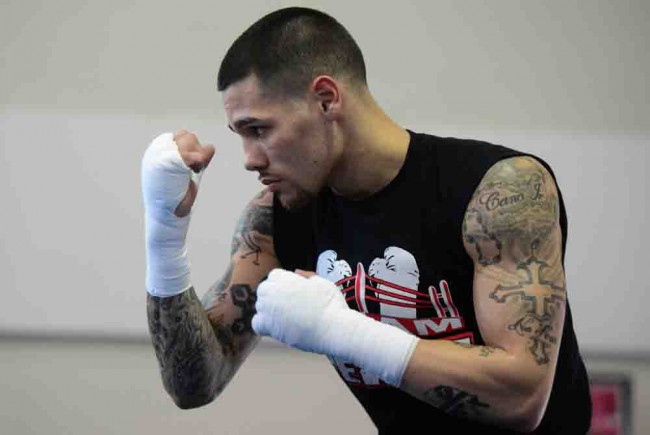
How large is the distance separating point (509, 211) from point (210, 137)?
1674 mm

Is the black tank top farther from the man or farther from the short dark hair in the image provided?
the short dark hair

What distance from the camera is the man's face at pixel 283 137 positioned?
1.64m

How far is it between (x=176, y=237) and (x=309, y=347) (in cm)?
40

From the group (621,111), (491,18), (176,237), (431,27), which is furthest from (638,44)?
(176,237)

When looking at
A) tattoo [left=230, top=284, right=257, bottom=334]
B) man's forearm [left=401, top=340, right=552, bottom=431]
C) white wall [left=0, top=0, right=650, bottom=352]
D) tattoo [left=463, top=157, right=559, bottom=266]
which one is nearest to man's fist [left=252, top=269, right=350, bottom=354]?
man's forearm [left=401, top=340, right=552, bottom=431]

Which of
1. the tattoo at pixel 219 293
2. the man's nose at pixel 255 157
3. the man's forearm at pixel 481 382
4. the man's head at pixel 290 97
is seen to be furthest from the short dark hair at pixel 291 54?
the man's forearm at pixel 481 382

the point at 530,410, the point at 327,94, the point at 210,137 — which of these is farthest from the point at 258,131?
the point at 210,137

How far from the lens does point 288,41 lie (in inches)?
65.9

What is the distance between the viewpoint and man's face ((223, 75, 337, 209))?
5.38 ft

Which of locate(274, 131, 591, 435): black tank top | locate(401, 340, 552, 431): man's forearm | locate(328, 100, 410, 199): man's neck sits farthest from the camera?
locate(328, 100, 410, 199): man's neck

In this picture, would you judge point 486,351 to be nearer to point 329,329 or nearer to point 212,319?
point 329,329

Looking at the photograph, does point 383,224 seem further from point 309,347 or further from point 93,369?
point 93,369

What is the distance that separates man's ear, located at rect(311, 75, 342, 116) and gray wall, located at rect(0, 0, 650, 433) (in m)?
1.33

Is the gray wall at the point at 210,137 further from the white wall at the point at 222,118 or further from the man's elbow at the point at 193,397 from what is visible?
the man's elbow at the point at 193,397
